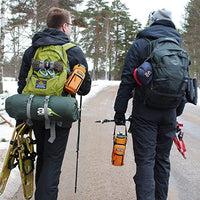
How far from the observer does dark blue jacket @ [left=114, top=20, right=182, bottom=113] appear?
2.42m

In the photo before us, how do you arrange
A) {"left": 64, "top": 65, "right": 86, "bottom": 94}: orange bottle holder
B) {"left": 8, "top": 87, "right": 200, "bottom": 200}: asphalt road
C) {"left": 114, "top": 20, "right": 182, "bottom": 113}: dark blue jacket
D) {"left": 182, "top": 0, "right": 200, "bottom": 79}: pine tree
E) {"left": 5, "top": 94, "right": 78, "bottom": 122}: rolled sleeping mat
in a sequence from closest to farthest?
1. {"left": 5, "top": 94, "right": 78, "bottom": 122}: rolled sleeping mat
2. {"left": 64, "top": 65, "right": 86, "bottom": 94}: orange bottle holder
3. {"left": 114, "top": 20, "right": 182, "bottom": 113}: dark blue jacket
4. {"left": 8, "top": 87, "right": 200, "bottom": 200}: asphalt road
5. {"left": 182, "top": 0, "right": 200, "bottom": 79}: pine tree

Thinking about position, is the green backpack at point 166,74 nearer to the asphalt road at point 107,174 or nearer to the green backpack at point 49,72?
the green backpack at point 49,72

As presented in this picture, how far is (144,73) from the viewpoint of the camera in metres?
2.22

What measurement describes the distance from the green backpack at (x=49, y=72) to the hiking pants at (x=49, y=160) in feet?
1.27

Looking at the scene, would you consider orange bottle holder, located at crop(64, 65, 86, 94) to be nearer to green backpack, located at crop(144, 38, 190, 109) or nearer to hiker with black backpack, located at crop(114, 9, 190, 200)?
hiker with black backpack, located at crop(114, 9, 190, 200)

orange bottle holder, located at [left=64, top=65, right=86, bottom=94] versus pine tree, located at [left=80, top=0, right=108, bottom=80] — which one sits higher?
pine tree, located at [left=80, top=0, right=108, bottom=80]

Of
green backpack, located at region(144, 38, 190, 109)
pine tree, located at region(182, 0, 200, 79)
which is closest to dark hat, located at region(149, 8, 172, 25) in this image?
green backpack, located at region(144, 38, 190, 109)

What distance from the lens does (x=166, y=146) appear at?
102 inches

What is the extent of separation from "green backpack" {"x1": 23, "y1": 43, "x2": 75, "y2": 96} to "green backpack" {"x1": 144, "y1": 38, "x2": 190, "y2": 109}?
34.3 inches

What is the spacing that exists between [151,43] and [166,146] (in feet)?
3.77

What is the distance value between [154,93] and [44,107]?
108 centimetres

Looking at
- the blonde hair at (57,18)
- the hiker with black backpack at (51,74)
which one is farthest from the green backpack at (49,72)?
the blonde hair at (57,18)

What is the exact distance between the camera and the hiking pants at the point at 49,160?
2.43m

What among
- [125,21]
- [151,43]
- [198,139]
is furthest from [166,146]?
[125,21]
